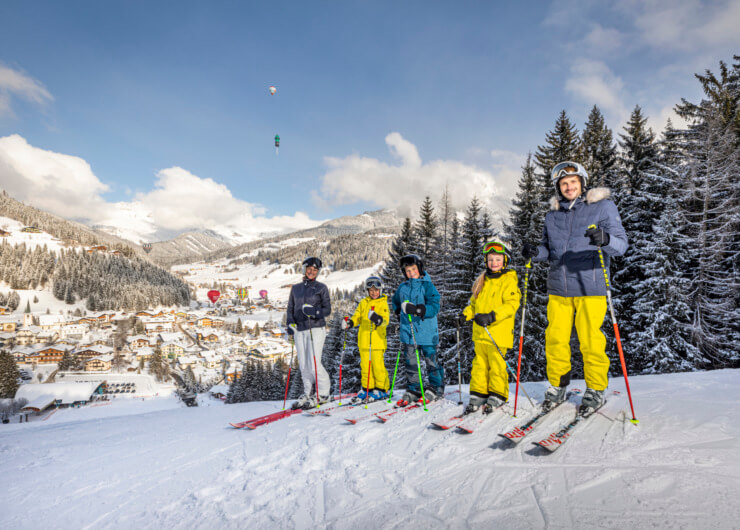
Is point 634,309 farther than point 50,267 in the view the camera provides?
No

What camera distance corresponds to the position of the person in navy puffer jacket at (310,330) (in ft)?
20.3

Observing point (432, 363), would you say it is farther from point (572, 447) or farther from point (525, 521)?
point (525, 521)

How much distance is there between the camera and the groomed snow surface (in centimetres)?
207

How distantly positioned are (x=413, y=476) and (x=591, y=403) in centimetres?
212

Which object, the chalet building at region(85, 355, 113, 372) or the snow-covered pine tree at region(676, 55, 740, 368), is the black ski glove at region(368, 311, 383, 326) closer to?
the snow-covered pine tree at region(676, 55, 740, 368)

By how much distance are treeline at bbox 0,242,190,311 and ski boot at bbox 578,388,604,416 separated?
462 feet

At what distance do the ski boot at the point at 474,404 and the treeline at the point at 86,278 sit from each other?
459 feet

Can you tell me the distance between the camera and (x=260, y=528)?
2.27 metres

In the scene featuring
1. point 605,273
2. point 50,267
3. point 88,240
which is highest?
point 88,240

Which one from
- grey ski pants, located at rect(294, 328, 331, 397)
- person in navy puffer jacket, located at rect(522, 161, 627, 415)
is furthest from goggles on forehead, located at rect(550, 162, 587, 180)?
grey ski pants, located at rect(294, 328, 331, 397)

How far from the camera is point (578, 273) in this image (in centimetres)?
383

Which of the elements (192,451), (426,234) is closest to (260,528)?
(192,451)

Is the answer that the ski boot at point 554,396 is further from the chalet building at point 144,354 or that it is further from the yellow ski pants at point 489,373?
the chalet building at point 144,354

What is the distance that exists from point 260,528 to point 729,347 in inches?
708
